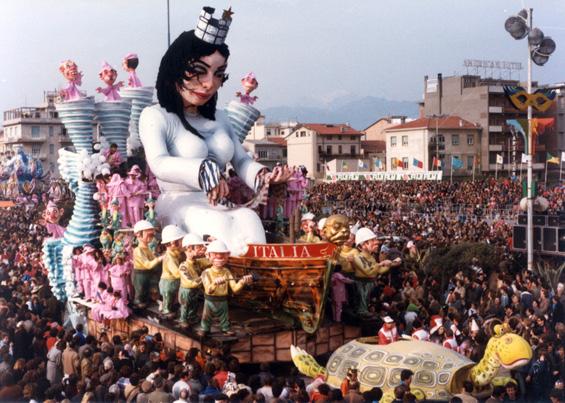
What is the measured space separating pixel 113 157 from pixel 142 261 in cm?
243

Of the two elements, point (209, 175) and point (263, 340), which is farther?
point (209, 175)

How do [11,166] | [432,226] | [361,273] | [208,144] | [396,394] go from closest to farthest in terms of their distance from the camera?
[396,394] → [361,273] → [208,144] → [432,226] → [11,166]

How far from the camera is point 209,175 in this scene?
8352mm

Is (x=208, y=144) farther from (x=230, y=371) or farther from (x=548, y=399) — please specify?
(x=548, y=399)

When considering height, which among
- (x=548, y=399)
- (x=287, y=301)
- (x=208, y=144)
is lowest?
(x=548, y=399)

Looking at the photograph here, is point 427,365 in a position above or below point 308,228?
below

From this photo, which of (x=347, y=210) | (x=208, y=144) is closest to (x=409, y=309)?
(x=208, y=144)

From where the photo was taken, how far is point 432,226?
2014cm

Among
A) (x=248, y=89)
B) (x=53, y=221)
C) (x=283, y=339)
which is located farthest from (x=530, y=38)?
(x=53, y=221)

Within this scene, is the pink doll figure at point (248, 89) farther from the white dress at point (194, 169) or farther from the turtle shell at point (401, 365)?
the turtle shell at point (401, 365)

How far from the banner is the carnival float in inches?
856

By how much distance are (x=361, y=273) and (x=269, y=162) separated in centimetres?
2907

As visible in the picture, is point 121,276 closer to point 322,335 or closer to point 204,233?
point 204,233

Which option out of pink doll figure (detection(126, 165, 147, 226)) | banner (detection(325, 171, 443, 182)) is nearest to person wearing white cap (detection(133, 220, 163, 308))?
pink doll figure (detection(126, 165, 147, 226))
